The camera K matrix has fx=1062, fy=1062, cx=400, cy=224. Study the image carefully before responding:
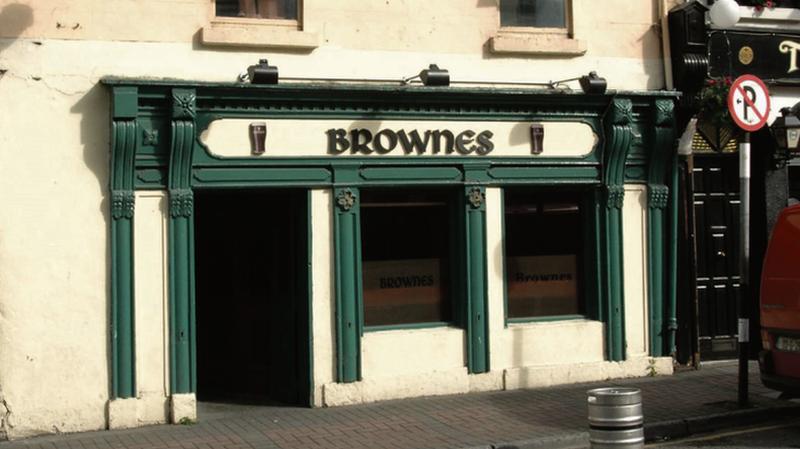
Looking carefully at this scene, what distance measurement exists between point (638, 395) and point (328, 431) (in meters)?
3.50

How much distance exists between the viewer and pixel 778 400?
11.0 metres

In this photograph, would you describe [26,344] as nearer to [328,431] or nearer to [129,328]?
[129,328]

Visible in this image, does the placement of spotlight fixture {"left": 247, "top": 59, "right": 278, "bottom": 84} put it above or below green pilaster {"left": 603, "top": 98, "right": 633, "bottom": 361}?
above

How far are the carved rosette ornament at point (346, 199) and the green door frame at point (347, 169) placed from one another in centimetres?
1

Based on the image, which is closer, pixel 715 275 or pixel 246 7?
pixel 246 7

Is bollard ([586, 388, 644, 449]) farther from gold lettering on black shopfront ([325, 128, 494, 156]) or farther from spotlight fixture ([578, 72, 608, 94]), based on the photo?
spotlight fixture ([578, 72, 608, 94])

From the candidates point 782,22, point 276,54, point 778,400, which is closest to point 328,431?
point 276,54

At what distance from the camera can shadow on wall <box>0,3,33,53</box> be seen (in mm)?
10078

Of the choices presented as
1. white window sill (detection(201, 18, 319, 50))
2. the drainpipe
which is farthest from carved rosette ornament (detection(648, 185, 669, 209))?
white window sill (detection(201, 18, 319, 50))

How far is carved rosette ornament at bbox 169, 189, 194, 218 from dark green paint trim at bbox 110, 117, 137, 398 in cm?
39

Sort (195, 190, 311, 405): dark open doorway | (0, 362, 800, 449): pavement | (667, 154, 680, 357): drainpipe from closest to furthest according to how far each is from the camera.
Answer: (0, 362, 800, 449): pavement
(195, 190, 311, 405): dark open doorway
(667, 154, 680, 357): drainpipe

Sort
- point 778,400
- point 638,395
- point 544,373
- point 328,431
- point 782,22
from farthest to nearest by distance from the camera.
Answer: point 782,22, point 544,373, point 778,400, point 328,431, point 638,395

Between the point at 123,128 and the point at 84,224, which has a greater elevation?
the point at 123,128

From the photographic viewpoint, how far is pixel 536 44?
12.2 m
